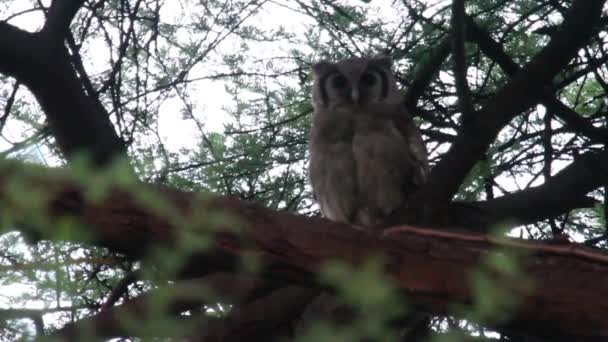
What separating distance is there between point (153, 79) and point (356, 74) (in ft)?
3.66

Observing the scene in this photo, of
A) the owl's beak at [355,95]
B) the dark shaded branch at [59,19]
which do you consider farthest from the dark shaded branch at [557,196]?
the dark shaded branch at [59,19]

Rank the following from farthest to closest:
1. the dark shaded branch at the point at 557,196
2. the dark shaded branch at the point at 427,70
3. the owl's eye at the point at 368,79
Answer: the owl's eye at the point at 368,79 → the dark shaded branch at the point at 427,70 → the dark shaded branch at the point at 557,196

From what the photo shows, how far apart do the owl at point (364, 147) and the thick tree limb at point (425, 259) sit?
254 cm

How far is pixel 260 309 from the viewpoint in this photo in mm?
2570

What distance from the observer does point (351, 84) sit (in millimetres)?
4852

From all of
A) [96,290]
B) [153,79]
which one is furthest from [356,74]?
[96,290]

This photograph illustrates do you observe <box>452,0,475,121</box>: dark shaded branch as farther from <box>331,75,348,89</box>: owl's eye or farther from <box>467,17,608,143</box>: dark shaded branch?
<box>331,75,348,89</box>: owl's eye

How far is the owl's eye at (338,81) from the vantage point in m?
4.77

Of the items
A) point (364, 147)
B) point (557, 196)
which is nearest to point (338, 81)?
point (364, 147)

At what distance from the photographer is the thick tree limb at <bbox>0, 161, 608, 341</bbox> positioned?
170 centimetres

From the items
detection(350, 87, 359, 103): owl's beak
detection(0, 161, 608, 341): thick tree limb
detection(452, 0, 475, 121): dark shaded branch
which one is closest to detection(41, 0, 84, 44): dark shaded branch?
detection(452, 0, 475, 121): dark shaded branch

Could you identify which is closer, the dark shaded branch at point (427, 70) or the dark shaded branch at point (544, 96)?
the dark shaded branch at point (427, 70)

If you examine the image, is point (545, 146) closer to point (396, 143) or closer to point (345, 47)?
point (396, 143)

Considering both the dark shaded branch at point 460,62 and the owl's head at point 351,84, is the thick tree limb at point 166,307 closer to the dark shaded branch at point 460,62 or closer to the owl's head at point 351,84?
the dark shaded branch at point 460,62
